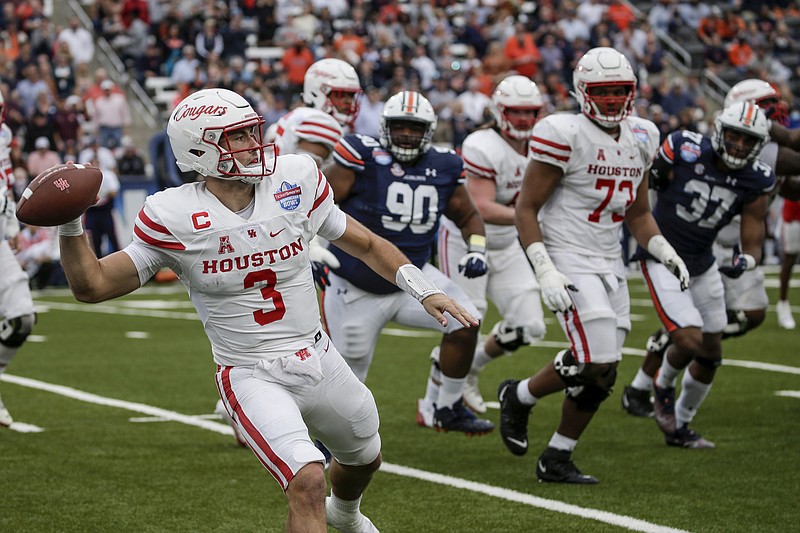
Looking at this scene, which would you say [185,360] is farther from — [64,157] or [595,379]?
[64,157]

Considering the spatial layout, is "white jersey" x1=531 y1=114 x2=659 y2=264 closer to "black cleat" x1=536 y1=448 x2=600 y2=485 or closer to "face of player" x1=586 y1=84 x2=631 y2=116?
"face of player" x1=586 y1=84 x2=631 y2=116

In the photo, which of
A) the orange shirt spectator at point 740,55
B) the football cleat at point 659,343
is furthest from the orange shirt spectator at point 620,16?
the football cleat at point 659,343

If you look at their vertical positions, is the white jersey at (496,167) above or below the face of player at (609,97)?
below

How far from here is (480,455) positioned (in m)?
6.50

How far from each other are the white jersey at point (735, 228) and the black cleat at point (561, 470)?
2305 millimetres

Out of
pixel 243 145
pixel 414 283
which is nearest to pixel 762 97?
pixel 414 283

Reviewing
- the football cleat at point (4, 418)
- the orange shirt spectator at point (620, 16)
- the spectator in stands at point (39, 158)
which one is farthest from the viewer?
the orange shirt spectator at point (620, 16)

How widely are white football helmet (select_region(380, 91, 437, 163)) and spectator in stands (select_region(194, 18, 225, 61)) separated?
14.0 metres

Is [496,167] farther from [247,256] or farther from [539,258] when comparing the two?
[247,256]

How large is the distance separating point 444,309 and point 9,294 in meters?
3.63

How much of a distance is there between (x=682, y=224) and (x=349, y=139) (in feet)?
6.07

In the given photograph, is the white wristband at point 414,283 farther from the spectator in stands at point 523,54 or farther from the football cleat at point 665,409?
the spectator in stands at point 523,54

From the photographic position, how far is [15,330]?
22.9ft

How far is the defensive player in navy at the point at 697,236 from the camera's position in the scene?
656cm
